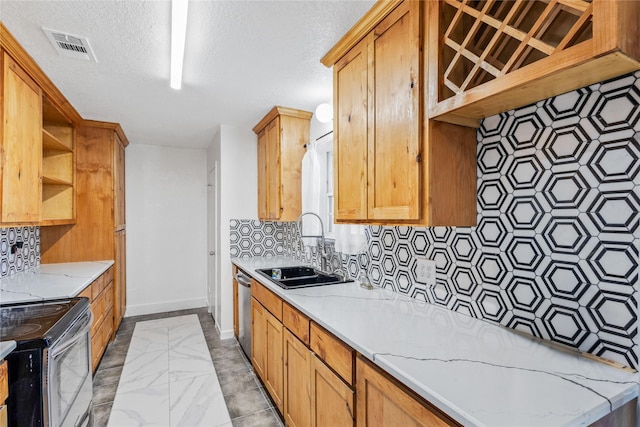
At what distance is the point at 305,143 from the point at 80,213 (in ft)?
8.38

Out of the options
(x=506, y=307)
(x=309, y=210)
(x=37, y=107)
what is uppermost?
(x=37, y=107)

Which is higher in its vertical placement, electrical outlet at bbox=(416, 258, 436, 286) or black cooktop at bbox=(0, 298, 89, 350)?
electrical outlet at bbox=(416, 258, 436, 286)

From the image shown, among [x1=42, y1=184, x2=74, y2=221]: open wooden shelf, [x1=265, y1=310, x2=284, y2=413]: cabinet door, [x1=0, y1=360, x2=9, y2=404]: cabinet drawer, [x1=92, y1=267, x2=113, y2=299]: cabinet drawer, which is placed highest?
[x1=42, y1=184, x2=74, y2=221]: open wooden shelf

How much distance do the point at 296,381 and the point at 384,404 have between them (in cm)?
87

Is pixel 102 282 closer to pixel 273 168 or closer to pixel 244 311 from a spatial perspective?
pixel 244 311

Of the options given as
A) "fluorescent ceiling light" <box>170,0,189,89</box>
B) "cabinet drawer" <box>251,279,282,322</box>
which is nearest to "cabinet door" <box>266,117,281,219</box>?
"cabinet drawer" <box>251,279,282,322</box>

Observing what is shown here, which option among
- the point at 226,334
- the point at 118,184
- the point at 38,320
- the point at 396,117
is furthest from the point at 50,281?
the point at 396,117

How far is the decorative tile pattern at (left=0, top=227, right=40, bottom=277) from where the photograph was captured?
2535mm

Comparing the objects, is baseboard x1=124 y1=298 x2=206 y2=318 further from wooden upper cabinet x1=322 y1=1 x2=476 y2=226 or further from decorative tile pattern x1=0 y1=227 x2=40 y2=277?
wooden upper cabinet x1=322 y1=1 x2=476 y2=226

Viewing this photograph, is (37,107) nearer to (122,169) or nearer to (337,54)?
(122,169)

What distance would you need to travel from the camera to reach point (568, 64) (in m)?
0.88

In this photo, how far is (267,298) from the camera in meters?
2.38

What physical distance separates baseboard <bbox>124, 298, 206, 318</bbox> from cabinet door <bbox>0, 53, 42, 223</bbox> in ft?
8.11

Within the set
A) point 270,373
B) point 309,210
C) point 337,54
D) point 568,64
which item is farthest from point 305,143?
point 568,64
